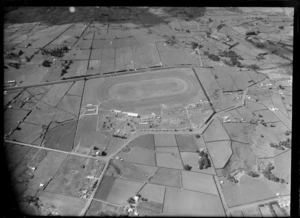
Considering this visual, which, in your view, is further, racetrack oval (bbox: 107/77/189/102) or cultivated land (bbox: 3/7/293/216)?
racetrack oval (bbox: 107/77/189/102)

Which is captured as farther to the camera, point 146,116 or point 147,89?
point 147,89

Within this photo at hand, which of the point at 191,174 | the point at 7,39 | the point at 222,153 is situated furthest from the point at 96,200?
the point at 7,39

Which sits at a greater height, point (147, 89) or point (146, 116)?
point (147, 89)

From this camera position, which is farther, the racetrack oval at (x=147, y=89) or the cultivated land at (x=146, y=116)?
the racetrack oval at (x=147, y=89)
